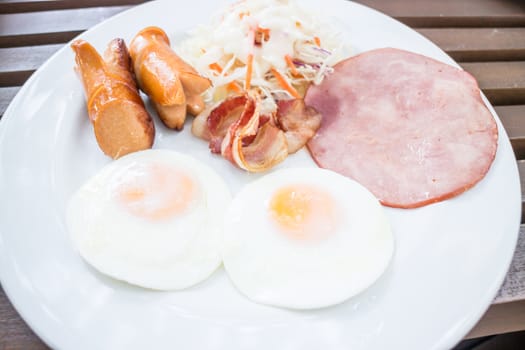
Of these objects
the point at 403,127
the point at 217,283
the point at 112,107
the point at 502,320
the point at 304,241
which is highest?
the point at 112,107

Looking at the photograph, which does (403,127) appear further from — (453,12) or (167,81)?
(453,12)

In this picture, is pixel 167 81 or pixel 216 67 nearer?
pixel 167 81

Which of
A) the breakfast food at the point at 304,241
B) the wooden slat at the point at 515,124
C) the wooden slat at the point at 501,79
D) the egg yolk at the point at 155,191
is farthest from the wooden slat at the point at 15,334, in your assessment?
the wooden slat at the point at 501,79

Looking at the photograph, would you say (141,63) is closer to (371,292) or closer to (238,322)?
(238,322)

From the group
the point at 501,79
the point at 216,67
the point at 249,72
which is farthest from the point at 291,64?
the point at 501,79

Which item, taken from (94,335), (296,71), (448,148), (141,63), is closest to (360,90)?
(296,71)

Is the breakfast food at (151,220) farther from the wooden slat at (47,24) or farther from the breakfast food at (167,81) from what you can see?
the wooden slat at (47,24)

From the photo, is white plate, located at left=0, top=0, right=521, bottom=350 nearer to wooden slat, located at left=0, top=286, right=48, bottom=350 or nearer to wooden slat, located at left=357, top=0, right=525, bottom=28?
wooden slat, located at left=0, top=286, right=48, bottom=350

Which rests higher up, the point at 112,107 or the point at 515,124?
the point at 112,107
